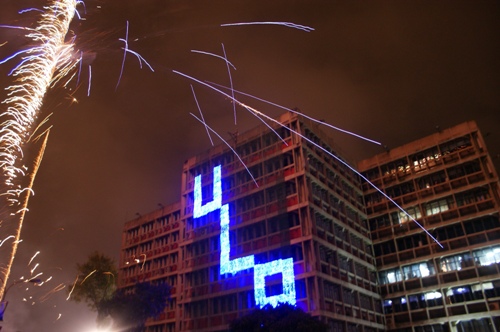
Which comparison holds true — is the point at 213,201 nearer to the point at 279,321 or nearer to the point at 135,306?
the point at 135,306

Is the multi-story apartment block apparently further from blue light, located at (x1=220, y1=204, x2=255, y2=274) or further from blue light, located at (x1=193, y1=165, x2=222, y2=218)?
blue light, located at (x1=193, y1=165, x2=222, y2=218)

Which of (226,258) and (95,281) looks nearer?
(226,258)

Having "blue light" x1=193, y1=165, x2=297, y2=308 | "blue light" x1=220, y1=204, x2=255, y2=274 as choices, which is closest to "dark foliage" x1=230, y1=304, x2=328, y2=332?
"blue light" x1=193, y1=165, x2=297, y2=308

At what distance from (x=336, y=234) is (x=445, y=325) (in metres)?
11.5

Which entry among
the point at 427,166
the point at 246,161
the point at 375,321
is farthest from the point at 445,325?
the point at 246,161

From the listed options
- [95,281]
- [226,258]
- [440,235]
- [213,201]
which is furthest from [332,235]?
[95,281]

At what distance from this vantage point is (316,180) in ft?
115

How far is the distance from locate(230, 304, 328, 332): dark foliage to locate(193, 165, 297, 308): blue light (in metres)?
1.68

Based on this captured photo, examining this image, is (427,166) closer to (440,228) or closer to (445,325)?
(440,228)

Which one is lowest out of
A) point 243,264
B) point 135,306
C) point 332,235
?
point 135,306

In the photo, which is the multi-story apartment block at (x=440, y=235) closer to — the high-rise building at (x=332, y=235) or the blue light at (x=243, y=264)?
the high-rise building at (x=332, y=235)

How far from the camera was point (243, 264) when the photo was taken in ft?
112

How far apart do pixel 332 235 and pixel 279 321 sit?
11445mm

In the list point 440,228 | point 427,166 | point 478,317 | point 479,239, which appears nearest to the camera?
point 478,317
